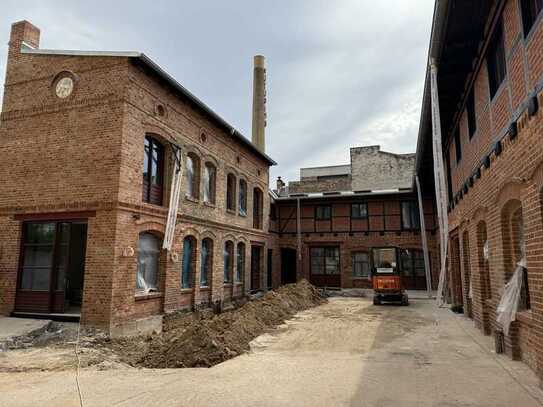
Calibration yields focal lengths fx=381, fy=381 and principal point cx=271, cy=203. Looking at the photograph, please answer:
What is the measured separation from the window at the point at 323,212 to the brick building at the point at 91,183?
40.2 feet

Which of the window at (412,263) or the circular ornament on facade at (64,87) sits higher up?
the circular ornament on facade at (64,87)

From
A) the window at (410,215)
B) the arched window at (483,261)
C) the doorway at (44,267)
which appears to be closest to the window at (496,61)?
the arched window at (483,261)

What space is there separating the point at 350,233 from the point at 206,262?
433 inches

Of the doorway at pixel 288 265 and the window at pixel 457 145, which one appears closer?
the window at pixel 457 145

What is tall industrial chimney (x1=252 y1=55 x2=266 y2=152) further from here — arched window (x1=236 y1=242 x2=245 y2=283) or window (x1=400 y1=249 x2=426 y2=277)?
window (x1=400 y1=249 x2=426 y2=277)

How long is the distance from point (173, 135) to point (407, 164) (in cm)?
2296

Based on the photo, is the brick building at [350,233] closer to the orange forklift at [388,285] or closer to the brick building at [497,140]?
the orange forklift at [388,285]

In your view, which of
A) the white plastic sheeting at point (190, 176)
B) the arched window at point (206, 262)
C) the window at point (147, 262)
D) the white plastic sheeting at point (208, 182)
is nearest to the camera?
the window at point (147, 262)

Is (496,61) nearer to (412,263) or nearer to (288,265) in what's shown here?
(412,263)

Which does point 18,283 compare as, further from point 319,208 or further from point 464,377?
point 319,208

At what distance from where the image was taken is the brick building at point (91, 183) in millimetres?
9773

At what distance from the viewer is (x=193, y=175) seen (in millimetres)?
14031

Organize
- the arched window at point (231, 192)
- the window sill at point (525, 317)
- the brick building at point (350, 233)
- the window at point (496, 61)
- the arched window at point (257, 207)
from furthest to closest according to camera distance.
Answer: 1. the brick building at point (350, 233)
2. the arched window at point (257, 207)
3. the arched window at point (231, 192)
4. the window at point (496, 61)
5. the window sill at point (525, 317)

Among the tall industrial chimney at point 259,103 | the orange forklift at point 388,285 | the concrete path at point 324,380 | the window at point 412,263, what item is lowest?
the concrete path at point 324,380
